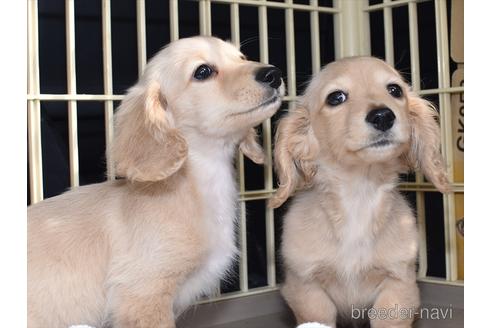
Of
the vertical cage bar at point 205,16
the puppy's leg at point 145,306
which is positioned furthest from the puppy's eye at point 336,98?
the puppy's leg at point 145,306

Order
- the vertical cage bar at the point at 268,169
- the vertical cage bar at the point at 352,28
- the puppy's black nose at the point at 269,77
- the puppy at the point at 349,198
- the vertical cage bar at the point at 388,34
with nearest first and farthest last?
1. the puppy's black nose at the point at 269,77
2. the puppy at the point at 349,198
3. the vertical cage bar at the point at 268,169
4. the vertical cage bar at the point at 388,34
5. the vertical cage bar at the point at 352,28

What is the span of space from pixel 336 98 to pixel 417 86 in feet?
1.71

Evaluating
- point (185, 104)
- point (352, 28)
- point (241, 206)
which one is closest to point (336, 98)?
point (185, 104)

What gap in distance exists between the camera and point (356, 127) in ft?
5.23

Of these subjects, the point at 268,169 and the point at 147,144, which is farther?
the point at 268,169

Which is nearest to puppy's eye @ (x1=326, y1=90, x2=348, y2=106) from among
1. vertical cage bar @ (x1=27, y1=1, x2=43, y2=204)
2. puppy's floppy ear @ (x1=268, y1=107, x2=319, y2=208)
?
puppy's floppy ear @ (x1=268, y1=107, x2=319, y2=208)

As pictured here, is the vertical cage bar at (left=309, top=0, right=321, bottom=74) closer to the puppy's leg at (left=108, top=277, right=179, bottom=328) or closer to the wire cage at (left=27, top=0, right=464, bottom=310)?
the wire cage at (left=27, top=0, right=464, bottom=310)

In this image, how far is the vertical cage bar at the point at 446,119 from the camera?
2.07 meters

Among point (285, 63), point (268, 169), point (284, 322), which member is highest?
point (285, 63)

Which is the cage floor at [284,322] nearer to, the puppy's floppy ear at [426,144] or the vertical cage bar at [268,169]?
the vertical cage bar at [268,169]

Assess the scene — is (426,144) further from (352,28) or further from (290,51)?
(352,28)

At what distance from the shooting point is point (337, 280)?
1.74 metres

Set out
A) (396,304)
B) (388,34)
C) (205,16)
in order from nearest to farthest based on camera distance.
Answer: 1. (396,304)
2. (205,16)
3. (388,34)
